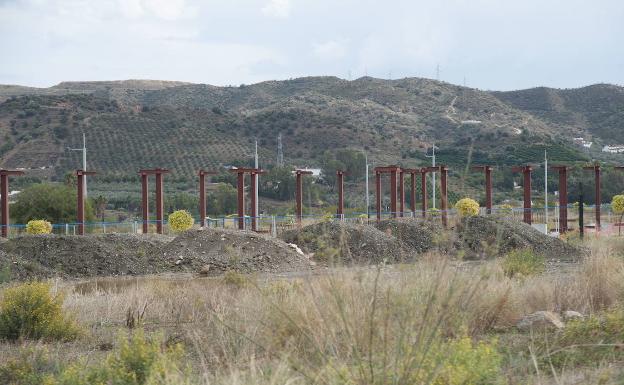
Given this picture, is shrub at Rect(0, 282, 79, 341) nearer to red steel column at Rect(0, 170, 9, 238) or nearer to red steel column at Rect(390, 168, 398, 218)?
red steel column at Rect(0, 170, 9, 238)

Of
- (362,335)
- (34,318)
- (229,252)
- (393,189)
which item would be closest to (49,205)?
(393,189)

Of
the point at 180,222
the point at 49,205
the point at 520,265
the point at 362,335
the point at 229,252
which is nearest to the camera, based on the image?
the point at 362,335

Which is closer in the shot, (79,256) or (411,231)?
(79,256)

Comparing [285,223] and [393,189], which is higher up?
[393,189]

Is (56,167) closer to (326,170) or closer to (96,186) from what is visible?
(96,186)

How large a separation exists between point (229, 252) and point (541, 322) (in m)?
19.2

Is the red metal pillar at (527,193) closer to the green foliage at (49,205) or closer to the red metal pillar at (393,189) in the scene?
the red metal pillar at (393,189)

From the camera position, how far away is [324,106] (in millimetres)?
124312

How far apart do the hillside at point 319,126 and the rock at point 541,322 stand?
58289 millimetres

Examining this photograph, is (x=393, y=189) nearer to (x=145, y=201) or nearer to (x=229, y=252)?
(x=145, y=201)

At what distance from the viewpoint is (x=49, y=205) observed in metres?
51.7

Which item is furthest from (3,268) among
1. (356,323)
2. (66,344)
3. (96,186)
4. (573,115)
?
(573,115)

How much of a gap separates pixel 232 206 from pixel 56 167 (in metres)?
22.4

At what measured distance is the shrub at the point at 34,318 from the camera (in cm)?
1352
